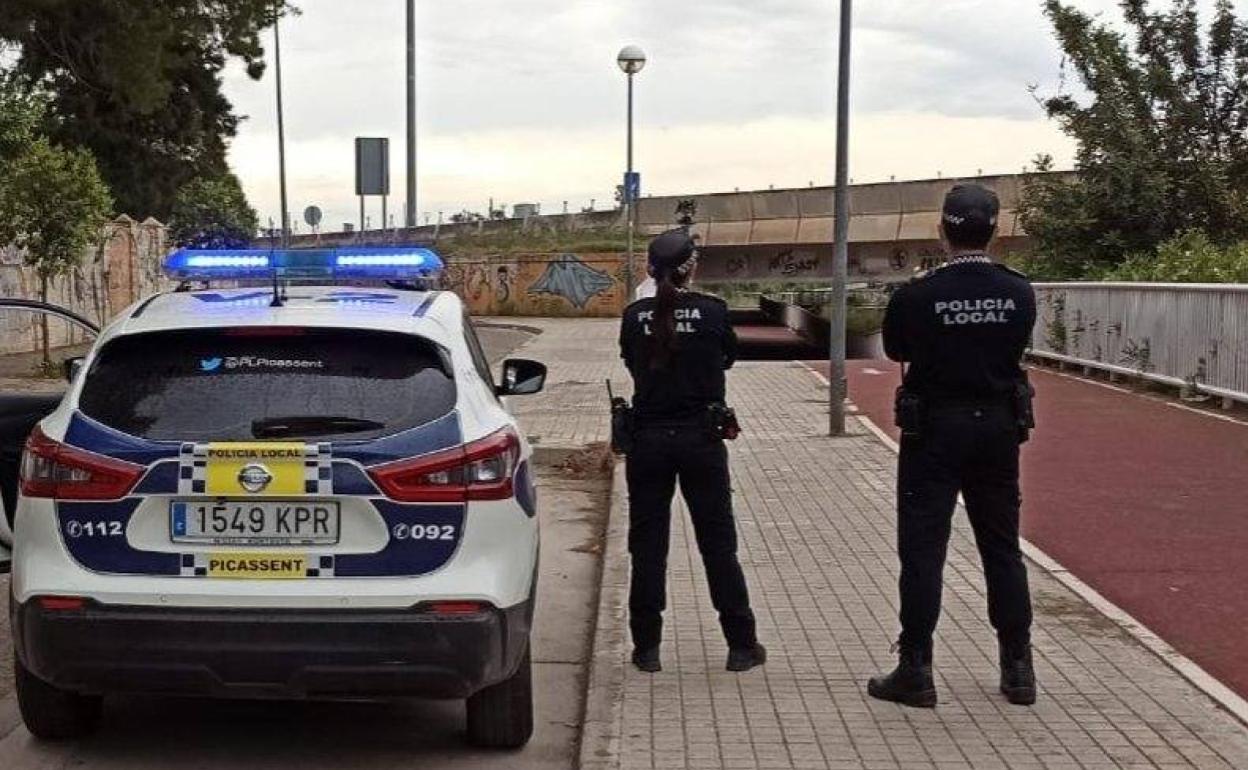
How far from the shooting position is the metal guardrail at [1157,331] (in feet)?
49.4

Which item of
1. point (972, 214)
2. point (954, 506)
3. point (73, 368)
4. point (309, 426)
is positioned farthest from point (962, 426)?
point (73, 368)

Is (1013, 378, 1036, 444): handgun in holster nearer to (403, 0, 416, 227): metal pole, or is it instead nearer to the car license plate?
the car license plate

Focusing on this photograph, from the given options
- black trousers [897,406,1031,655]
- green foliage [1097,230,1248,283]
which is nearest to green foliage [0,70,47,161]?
green foliage [1097,230,1248,283]

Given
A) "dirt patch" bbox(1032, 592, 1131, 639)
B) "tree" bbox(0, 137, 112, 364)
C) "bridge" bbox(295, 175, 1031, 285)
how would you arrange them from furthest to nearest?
"bridge" bbox(295, 175, 1031, 285)
"tree" bbox(0, 137, 112, 364)
"dirt patch" bbox(1032, 592, 1131, 639)

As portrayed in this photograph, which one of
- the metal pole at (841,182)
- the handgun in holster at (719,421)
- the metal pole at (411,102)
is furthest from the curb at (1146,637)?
the metal pole at (411,102)

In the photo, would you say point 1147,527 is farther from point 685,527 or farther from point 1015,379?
point 1015,379

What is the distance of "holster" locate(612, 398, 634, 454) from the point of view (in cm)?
605

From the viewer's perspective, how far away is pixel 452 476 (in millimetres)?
Result: 4836

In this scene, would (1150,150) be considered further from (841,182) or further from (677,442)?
(677,442)

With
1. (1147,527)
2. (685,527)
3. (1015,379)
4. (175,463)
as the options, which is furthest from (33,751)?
(1147,527)

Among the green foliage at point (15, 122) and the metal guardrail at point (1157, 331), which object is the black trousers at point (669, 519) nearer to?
the metal guardrail at point (1157, 331)

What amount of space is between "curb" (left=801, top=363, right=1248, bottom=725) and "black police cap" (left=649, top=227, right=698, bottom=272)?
3.51 ft

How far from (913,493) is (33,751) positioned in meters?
3.15

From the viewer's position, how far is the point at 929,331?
5.45 meters
